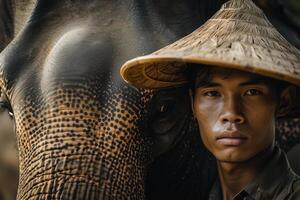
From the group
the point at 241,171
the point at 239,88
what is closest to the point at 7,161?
the point at 241,171

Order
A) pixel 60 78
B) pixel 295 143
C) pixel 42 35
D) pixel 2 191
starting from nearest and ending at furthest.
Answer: pixel 60 78 → pixel 42 35 → pixel 295 143 → pixel 2 191

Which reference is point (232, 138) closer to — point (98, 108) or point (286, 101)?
point (286, 101)

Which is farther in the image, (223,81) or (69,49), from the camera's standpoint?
(69,49)

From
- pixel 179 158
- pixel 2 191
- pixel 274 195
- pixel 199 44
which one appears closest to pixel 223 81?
pixel 199 44

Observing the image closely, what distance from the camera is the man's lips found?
270 centimetres

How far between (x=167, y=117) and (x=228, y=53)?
0.51 m

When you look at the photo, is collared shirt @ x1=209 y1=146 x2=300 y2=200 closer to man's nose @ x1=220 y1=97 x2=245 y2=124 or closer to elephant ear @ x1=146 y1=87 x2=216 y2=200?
man's nose @ x1=220 y1=97 x2=245 y2=124

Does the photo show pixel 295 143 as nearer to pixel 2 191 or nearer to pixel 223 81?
pixel 223 81

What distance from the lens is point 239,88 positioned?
2738 millimetres

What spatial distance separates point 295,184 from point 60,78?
2.24ft

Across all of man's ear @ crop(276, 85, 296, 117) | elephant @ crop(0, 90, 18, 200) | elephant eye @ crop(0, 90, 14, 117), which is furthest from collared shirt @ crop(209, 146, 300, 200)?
elephant @ crop(0, 90, 18, 200)

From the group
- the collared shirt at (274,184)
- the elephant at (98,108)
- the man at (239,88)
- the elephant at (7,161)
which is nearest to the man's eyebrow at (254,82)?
the man at (239,88)

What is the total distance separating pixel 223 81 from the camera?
9.04ft

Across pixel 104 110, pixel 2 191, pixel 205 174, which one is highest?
pixel 104 110
